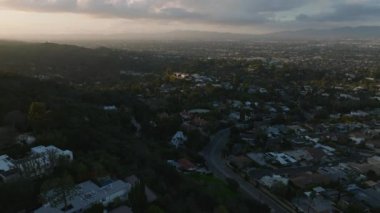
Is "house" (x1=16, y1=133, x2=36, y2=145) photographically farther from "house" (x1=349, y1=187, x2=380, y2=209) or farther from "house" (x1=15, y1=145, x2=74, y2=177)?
"house" (x1=349, y1=187, x2=380, y2=209)

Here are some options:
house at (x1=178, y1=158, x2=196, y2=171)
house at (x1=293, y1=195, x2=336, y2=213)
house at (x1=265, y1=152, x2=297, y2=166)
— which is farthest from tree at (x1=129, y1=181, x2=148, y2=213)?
house at (x1=265, y1=152, x2=297, y2=166)

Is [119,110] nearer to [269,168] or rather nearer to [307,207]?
[269,168]

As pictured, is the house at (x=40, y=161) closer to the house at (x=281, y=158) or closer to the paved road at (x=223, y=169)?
the paved road at (x=223, y=169)

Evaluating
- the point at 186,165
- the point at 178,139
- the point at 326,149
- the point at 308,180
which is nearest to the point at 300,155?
the point at 326,149

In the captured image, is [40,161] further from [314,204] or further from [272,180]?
[314,204]

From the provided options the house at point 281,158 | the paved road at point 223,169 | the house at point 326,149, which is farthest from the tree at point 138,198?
the house at point 326,149

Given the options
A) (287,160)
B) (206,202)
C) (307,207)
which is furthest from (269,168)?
(206,202)
